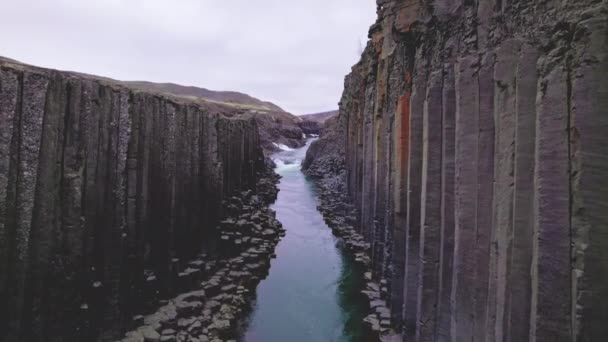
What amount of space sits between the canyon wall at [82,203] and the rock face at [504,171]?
394cm

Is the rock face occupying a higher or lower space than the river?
higher

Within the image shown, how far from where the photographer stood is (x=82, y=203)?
468 centimetres

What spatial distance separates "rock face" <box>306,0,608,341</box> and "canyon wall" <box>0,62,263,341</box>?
12.9 feet

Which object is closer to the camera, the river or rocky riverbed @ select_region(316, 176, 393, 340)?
rocky riverbed @ select_region(316, 176, 393, 340)

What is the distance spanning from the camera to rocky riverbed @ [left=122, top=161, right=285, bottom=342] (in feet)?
18.2

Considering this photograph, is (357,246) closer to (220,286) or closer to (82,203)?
(220,286)

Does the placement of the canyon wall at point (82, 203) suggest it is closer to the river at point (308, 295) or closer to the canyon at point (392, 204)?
the canyon at point (392, 204)

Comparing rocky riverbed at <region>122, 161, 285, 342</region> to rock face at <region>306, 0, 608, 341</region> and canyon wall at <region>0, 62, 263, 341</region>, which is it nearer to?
canyon wall at <region>0, 62, 263, 341</region>

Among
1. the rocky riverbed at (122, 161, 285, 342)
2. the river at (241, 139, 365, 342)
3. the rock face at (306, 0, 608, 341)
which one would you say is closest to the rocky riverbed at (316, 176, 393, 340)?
the river at (241, 139, 365, 342)

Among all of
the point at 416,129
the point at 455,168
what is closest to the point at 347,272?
the point at 416,129

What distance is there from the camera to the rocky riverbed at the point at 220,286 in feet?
18.2

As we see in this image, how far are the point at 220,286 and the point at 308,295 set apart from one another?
6.22 feet

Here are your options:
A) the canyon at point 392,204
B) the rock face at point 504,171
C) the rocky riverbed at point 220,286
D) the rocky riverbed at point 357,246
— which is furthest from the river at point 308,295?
the rock face at point 504,171

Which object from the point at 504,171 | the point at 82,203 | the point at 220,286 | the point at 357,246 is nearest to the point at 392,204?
the point at 504,171
